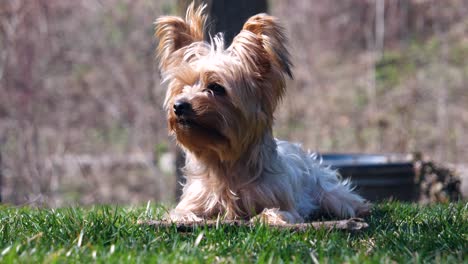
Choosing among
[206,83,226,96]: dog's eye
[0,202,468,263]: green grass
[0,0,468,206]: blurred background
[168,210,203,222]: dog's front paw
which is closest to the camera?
[0,202,468,263]: green grass

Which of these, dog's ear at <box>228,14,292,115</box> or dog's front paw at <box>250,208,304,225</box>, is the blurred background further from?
dog's front paw at <box>250,208,304,225</box>

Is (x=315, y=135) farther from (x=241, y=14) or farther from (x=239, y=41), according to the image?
(x=239, y=41)

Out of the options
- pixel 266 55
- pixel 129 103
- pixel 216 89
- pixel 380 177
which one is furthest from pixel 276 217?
pixel 129 103

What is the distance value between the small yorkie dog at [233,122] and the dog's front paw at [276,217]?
0.02m

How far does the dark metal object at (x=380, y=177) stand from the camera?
799 centimetres

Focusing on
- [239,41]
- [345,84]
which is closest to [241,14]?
[239,41]

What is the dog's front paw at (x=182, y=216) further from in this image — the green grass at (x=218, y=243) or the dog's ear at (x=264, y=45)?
the dog's ear at (x=264, y=45)

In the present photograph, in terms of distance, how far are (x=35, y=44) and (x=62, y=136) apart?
1.67 m

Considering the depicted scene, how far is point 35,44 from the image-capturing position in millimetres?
12562

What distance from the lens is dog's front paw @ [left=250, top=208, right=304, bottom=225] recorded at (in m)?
4.86

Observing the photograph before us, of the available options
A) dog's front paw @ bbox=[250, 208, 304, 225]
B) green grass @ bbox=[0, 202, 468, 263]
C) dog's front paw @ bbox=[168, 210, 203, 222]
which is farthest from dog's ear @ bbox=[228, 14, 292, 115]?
green grass @ bbox=[0, 202, 468, 263]

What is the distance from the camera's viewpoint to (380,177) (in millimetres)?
8062

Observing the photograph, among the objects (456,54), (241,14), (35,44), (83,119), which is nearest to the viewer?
(241,14)

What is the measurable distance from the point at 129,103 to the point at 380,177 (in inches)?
246
